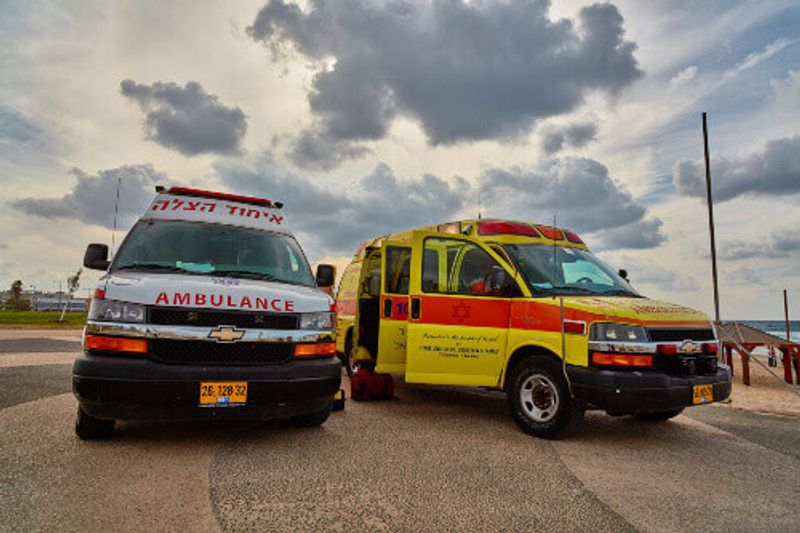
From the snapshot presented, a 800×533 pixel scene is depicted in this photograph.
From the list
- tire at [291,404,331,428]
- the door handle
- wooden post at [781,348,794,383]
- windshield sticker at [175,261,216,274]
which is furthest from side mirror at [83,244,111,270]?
wooden post at [781,348,794,383]

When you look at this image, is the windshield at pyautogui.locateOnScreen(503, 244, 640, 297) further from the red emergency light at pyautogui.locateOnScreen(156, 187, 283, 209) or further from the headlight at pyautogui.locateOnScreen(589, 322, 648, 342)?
the red emergency light at pyautogui.locateOnScreen(156, 187, 283, 209)

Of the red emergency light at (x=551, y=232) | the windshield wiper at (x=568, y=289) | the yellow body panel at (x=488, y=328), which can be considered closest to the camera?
the yellow body panel at (x=488, y=328)

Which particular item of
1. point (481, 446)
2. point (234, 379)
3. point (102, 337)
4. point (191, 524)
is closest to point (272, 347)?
point (234, 379)

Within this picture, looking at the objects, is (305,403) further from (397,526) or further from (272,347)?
(397,526)

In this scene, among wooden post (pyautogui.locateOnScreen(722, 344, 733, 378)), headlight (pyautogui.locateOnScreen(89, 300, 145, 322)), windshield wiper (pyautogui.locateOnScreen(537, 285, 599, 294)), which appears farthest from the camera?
wooden post (pyautogui.locateOnScreen(722, 344, 733, 378))

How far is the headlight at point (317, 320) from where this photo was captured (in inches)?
187

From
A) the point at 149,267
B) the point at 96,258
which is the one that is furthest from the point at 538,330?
the point at 96,258

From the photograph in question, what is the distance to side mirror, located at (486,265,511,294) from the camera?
230 inches

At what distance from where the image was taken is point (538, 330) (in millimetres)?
5652

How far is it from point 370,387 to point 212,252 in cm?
302

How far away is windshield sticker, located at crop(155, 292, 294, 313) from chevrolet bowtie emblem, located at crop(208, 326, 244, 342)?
18 cm

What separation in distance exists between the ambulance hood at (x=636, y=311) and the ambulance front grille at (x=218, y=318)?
9.33 feet

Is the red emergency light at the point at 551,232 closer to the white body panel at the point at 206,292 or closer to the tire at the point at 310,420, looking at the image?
the white body panel at the point at 206,292

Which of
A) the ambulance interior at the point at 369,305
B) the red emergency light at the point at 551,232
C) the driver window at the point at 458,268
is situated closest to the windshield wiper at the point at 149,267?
the driver window at the point at 458,268
